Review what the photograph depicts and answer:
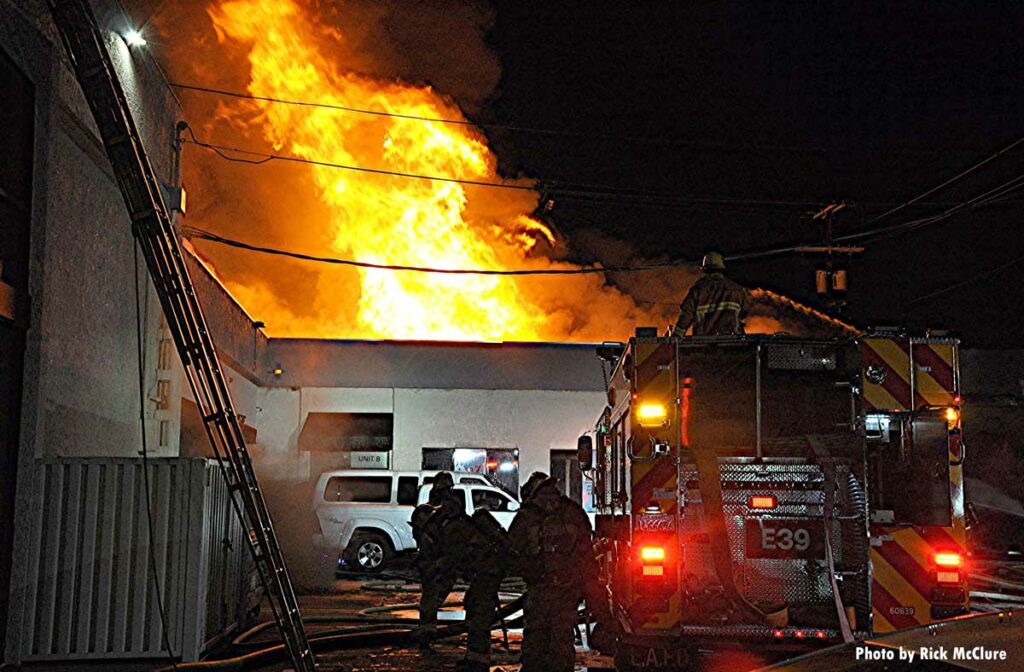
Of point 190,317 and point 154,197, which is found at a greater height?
point 154,197

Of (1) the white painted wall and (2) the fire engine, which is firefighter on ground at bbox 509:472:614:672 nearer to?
(2) the fire engine

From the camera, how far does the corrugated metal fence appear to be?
8.80 metres

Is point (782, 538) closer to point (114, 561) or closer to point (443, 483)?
point (443, 483)

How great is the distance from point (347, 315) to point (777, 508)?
25222 millimetres

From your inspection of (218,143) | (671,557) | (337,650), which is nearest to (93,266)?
(337,650)

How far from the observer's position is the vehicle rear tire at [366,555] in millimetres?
19328

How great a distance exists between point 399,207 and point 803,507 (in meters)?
20.6

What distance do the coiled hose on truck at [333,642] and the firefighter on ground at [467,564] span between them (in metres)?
0.22

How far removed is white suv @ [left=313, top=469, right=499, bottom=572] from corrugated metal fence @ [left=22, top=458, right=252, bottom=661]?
10198 millimetres

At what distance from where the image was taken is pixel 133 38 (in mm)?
12383

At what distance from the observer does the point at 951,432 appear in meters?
8.02

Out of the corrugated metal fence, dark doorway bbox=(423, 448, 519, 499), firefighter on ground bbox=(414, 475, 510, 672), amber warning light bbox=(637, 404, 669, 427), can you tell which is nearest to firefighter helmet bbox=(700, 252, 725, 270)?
amber warning light bbox=(637, 404, 669, 427)

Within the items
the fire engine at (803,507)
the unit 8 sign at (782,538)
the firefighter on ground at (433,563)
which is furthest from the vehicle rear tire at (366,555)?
the unit 8 sign at (782,538)

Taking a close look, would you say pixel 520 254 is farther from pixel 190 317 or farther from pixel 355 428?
pixel 190 317
